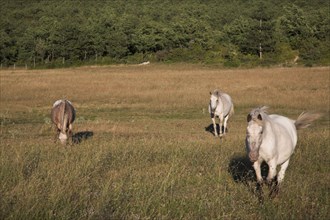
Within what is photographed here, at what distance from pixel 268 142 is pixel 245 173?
6.45 feet

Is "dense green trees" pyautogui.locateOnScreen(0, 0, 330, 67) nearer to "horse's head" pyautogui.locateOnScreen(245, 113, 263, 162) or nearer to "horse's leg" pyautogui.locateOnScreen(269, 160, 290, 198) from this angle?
"horse's leg" pyautogui.locateOnScreen(269, 160, 290, 198)

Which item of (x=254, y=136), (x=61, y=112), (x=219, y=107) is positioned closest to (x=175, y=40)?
(x=219, y=107)

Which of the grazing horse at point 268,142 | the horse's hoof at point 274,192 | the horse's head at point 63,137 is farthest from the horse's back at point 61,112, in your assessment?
the horse's hoof at point 274,192

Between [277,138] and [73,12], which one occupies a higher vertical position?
[73,12]

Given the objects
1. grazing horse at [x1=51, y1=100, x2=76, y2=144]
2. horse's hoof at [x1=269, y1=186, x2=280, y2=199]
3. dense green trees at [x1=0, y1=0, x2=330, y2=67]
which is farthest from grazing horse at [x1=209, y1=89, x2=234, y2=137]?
dense green trees at [x1=0, y1=0, x2=330, y2=67]

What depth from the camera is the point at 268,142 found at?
272 inches

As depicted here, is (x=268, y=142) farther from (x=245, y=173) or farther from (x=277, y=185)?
(x=245, y=173)

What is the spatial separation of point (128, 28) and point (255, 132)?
258 ft

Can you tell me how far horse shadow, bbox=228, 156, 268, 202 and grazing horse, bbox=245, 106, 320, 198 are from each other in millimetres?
271

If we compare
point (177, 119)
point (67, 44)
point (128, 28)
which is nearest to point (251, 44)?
point (128, 28)

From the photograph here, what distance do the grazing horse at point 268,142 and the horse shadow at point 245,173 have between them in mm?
271

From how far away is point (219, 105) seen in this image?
16750 millimetres

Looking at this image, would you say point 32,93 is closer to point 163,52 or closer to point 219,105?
point 219,105

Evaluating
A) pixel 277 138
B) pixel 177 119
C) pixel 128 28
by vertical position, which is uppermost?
pixel 128 28
